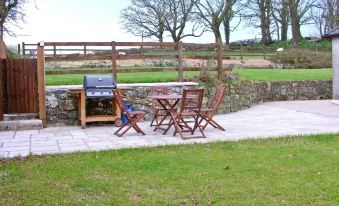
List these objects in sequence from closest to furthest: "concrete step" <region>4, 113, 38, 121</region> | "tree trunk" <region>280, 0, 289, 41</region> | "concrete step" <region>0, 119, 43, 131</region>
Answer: "concrete step" <region>0, 119, 43, 131</region>, "concrete step" <region>4, 113, 38, 121</region>, "tree trunk" <region>280, 0, 289, 41</region>

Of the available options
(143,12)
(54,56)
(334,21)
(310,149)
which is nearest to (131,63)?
(54,56)

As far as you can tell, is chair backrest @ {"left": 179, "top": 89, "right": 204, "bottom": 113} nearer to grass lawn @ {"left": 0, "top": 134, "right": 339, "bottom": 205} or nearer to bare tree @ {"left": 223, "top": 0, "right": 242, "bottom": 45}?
grass lawn @ {"left": 0, "top": 134, "right": 339, "bottom": 205}

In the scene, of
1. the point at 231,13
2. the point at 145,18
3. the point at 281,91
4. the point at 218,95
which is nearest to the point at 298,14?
the point at 231,13

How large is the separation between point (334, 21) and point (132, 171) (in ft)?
103

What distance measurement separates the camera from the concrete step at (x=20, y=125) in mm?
Answer: 9375

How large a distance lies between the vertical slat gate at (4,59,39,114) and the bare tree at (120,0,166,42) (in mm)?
22929

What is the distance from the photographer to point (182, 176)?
5113mm

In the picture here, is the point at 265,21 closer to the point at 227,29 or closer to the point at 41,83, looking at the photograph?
the point at 227,29

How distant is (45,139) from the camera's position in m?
8.14

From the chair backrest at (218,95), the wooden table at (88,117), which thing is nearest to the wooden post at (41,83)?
the wooden table at (88,117)

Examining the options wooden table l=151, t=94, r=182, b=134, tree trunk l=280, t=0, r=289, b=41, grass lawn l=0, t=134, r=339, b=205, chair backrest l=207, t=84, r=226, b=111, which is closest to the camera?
grass lawn l=0, t=134, r=339, b=205

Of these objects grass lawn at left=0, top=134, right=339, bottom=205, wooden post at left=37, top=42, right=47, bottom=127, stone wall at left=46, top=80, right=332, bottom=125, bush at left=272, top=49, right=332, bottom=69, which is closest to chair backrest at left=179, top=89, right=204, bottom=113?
grass lawn at left=0, top=134, right=339, bottom=205

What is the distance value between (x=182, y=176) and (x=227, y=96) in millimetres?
7667

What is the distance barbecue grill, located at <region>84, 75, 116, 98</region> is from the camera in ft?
31.7
